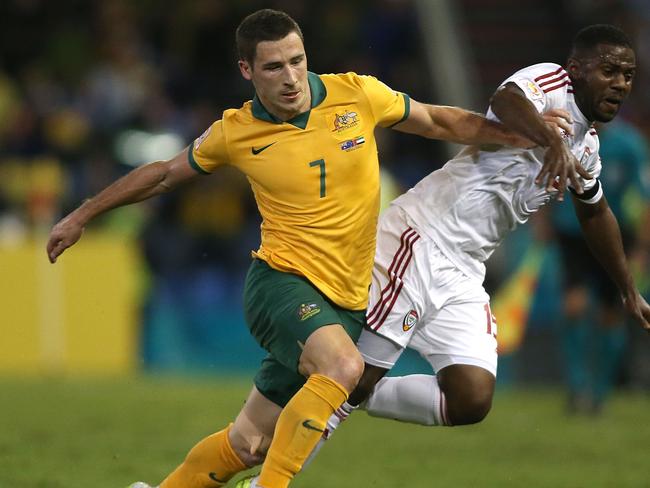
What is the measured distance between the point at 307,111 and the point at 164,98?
9341 millimetres

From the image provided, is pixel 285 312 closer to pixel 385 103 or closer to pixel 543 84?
pixel 385 103

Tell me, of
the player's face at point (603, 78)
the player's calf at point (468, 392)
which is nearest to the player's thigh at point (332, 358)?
the player's calf at point (468, 392)

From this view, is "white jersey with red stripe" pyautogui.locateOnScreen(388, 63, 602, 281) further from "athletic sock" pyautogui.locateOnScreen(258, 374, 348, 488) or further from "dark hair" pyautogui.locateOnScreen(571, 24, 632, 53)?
"athletic sock" pyautogui.locateOnScreen(258, 374, 348, 488)

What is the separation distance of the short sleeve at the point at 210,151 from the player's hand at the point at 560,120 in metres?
1.39

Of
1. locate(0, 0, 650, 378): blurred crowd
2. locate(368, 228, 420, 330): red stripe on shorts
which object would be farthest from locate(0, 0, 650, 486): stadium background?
locate(368, 228, 420, 330): red stripe on shorts

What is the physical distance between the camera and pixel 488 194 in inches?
236

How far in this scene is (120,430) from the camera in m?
9.08

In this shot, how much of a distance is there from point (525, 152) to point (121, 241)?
791 cm

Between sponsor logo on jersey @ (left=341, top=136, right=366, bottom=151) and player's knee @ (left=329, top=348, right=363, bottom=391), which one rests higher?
sponsor logo on jersey @ (left=341, top=136, right=366, bottom=151)

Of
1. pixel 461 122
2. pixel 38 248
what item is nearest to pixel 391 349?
pixel 461 122

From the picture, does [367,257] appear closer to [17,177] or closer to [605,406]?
[605,406]

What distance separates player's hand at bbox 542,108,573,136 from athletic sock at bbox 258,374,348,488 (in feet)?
4.95

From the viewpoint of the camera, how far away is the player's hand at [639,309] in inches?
243

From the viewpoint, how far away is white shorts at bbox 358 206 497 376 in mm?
5887
